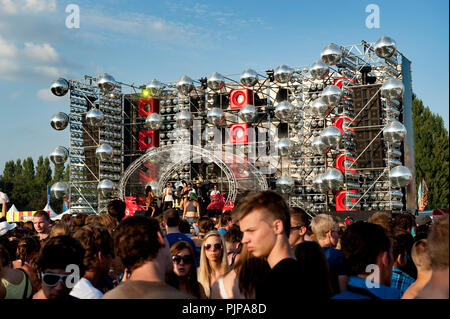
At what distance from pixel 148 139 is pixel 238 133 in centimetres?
496

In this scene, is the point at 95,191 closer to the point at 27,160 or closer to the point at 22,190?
the point at 22,190

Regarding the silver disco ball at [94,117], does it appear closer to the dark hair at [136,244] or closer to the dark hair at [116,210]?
the dark hair at [116,210]

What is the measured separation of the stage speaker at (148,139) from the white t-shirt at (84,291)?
2283cm

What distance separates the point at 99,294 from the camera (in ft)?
12.3

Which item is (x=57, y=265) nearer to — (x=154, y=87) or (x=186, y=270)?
(x=186, y=270)

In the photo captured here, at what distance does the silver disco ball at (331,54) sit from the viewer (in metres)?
18.6

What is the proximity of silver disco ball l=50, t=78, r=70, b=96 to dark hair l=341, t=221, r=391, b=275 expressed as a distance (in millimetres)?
21586

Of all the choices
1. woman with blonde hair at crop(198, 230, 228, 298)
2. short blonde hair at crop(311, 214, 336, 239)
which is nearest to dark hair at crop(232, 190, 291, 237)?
woman with blonde hair at crop(198, 230, 228, 298)

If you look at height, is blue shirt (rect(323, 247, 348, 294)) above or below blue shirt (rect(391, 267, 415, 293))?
above

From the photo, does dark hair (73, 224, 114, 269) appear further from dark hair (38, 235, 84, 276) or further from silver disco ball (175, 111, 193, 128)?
silver disco ball (175, 111, 193, 128)

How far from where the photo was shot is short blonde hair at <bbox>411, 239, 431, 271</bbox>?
147 inches

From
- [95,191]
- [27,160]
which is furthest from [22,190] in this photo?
[95,191]

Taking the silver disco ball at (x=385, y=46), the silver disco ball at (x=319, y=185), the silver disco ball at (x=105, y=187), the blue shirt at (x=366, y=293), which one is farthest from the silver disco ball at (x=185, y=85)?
the blue shirt at (x=366, y=293)
